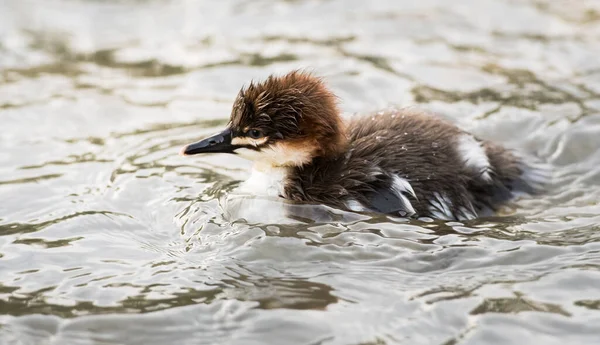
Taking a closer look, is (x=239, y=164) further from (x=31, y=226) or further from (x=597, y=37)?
(x=597, y=37)

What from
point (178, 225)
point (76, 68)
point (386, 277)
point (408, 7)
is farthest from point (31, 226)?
point (408, 7)

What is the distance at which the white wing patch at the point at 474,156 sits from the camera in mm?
5621

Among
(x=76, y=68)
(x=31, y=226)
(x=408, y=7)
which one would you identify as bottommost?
(x=31, y=226)

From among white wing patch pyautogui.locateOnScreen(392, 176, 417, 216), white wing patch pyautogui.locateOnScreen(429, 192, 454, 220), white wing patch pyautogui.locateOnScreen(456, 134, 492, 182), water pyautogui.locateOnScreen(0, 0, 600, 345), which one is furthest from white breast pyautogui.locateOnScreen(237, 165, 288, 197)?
white wing patch pyautogui.locateOnScreen(456, 134, 492, 182)

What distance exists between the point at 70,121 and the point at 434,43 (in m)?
3.75

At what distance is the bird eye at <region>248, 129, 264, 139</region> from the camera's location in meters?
5.25

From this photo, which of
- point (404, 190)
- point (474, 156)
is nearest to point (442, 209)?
point (404, 190)

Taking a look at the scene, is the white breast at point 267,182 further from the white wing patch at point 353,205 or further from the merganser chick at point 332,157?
the white wing patch at point 353,205

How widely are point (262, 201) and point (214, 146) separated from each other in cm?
43

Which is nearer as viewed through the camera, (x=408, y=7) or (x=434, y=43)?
(x=434, y=43)

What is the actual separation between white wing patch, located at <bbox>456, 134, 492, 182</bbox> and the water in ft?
1.06

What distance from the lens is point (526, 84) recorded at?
Result: 7867 mm

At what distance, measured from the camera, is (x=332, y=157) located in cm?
538

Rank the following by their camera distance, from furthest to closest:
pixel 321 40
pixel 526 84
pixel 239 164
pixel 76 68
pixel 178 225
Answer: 1. pixel 321 40
2. pixel 76 68
3. pixel 526 84
4. pixel 239 164
5. pixel 178 225
